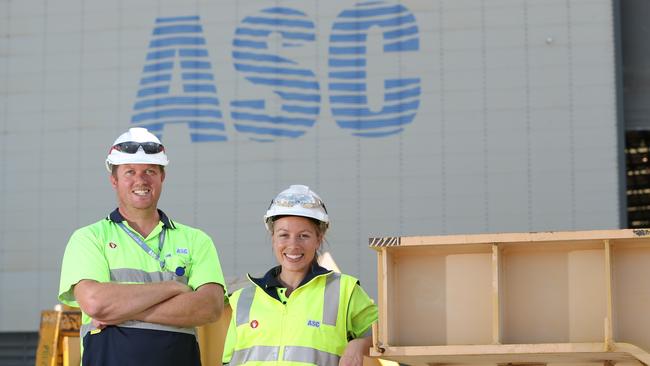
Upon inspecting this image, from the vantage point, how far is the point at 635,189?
50.0ft

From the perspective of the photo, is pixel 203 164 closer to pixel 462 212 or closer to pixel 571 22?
pixel 462 212

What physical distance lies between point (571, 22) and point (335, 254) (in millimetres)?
3702

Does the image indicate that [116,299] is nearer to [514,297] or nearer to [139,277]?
[139,277]

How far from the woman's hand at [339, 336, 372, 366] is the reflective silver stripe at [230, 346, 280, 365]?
0.32m

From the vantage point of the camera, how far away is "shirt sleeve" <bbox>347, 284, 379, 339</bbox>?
4922mm

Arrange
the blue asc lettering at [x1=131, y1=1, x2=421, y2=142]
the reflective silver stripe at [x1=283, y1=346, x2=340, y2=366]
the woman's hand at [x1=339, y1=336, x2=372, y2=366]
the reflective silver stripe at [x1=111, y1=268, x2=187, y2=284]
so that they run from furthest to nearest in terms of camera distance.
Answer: the blue asc lettering at [x1=131, y1=1, x2=421, y2=142], the reflective silver stripe at [x1=111, y1=268, x2=187, y2=284], the reflective silver stripe at [x1=283, y1=346, x2=340, y2=366], the woman's hand at [x1=339, y1=336, x2=372, y2=366]

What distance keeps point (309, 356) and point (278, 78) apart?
828 centimetres

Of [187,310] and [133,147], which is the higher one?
[133,147]

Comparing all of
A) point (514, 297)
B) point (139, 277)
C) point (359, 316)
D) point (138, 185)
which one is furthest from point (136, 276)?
point (514, 297)

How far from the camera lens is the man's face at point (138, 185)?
5180 millimetres

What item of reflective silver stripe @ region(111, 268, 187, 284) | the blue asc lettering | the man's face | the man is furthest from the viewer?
the blue asc lettering

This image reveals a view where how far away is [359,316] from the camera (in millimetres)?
4953

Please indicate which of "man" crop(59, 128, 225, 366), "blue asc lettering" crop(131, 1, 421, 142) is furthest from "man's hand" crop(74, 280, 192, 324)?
"blue asc lettering" crop(131, 1, 421, 142)

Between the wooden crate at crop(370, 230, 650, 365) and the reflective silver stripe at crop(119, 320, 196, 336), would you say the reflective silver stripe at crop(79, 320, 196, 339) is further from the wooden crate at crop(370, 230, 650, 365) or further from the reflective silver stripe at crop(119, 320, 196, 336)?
the wooden crate at crop(370, 230, 650, 365)
